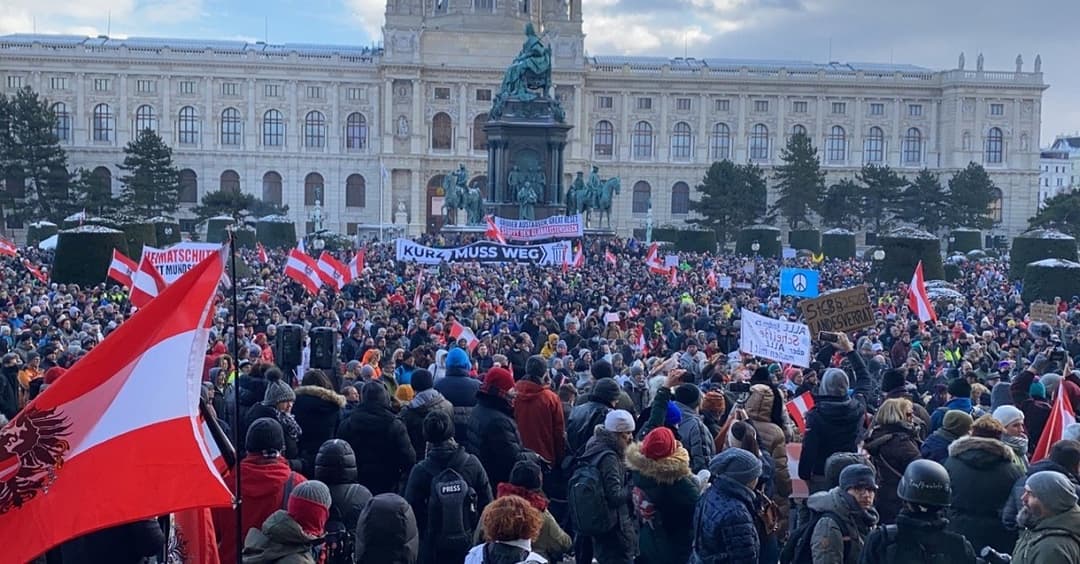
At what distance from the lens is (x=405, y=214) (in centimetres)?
7406

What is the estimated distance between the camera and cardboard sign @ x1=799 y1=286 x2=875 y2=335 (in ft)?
45.0

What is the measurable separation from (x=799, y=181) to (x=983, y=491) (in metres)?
66.3

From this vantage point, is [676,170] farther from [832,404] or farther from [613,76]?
[832,404]

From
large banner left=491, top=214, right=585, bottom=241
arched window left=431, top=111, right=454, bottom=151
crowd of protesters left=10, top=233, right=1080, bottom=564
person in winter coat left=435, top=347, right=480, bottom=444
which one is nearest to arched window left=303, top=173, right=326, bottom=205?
arched window left=431, top=111, right=454, bottom=151

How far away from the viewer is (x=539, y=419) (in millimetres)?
8469

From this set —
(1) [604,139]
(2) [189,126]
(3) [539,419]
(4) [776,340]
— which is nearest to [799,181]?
(1) [604,139]

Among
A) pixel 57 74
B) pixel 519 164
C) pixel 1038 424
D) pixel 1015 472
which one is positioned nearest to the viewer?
pixel 1015 472

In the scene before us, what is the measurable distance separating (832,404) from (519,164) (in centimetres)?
3481

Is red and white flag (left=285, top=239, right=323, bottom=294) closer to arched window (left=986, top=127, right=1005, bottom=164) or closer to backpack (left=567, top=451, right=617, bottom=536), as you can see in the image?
backpack (left=567, top=451, right=617, bottom=536)

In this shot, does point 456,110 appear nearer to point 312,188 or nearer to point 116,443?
point 312,188

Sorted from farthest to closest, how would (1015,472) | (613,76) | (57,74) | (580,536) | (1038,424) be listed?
(613,76) → (57,74) → (1038,424) → (580,536) → (1015,472)

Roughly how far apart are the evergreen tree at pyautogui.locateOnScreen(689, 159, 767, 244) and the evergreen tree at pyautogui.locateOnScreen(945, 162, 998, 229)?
12481mm

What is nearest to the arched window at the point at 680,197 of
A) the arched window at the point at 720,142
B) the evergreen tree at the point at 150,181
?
the arched window at the point at 720,142

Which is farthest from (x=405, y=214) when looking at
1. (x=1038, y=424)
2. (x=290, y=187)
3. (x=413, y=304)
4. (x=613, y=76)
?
(x=1038, y=424)
